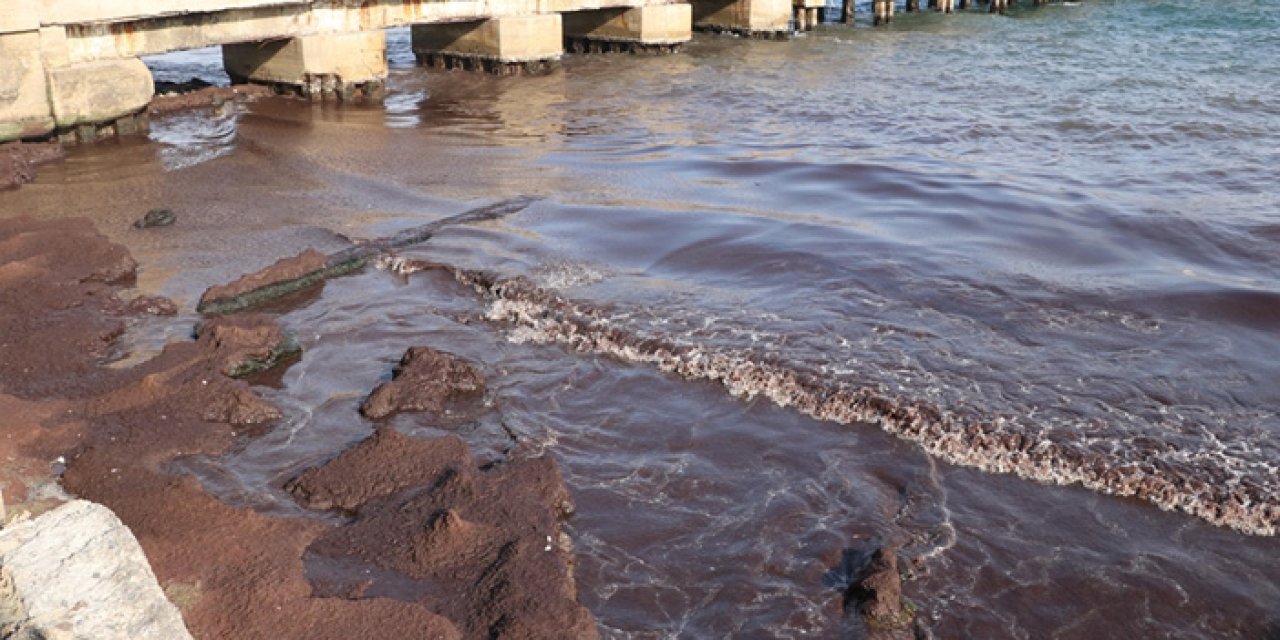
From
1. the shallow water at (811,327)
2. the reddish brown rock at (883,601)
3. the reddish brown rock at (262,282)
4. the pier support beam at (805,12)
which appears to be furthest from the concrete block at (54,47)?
the pier support beam at (805,12)

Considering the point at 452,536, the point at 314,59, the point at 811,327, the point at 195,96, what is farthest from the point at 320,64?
the point at 452,536

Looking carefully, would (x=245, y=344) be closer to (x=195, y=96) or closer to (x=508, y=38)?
(x=195, y=96)

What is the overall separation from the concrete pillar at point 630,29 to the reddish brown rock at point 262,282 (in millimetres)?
16494

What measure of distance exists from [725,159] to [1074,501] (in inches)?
372

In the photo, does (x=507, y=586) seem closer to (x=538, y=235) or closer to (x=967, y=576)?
(x=967, y=576)

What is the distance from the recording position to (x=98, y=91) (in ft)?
49.1

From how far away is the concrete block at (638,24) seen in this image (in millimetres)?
24984

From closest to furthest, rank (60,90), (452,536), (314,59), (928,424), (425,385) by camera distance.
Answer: (452,536) < (928,424) < (425,385) < (60,90) < (314,59)

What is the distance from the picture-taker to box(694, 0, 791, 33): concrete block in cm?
2830

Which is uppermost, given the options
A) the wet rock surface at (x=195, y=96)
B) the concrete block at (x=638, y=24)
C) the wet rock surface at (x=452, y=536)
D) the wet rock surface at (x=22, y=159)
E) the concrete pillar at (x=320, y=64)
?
Result: the concrete block at (x=638, y=24)

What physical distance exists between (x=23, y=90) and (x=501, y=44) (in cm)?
938

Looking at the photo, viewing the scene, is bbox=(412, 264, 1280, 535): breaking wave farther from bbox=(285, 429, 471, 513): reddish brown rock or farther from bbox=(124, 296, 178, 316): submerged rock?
bbox=(124, 296, 178, 316): submerged rock

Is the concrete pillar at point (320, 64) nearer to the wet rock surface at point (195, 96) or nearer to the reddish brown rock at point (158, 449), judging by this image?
the wet rock surface at point (195, 96)

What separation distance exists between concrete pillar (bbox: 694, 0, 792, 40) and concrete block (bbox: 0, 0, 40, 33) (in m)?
17.9
